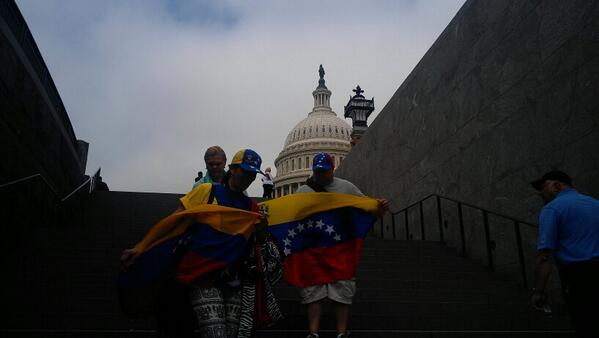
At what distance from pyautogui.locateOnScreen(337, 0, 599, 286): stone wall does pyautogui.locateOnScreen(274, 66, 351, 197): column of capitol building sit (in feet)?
197

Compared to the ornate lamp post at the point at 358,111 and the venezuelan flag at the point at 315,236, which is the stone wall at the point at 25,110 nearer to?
the venezuelan flag at the point at 315,236

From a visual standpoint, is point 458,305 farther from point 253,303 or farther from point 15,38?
point 15,38

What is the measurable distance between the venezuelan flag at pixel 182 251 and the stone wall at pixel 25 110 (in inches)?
193

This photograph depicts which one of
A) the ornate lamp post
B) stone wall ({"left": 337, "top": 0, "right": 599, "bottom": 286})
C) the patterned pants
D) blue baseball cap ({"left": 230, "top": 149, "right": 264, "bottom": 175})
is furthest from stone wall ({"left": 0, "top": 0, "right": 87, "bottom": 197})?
the ornate lamp post

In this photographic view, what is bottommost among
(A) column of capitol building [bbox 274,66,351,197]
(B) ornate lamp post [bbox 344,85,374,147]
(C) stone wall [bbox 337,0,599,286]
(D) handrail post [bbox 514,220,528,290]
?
(D) handrail post [bbox 514,220,528,290]

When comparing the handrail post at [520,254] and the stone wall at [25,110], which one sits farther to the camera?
the stone wall at [25,110]

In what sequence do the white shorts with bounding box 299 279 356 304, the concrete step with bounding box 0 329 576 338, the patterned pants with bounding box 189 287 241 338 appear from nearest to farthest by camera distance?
the patterned pants with bounding box 189 287 241 338, the white shorts with bounding box 299 279 356 304, the concrete step with bounding box 0 329 576 338

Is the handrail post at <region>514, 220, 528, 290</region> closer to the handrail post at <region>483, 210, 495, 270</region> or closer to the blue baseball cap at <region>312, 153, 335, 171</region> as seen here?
the handrail post at <region>483, 210, 495, 270</region>

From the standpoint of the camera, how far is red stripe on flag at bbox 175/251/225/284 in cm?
283

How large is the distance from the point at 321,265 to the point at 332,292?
233 mm

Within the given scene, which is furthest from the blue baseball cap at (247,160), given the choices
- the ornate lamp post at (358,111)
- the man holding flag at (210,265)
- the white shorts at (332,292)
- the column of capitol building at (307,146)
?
the column of capitol building at (307,146)

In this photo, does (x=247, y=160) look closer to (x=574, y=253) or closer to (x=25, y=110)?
(x=574, y=253)

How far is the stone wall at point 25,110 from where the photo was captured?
23.0ft

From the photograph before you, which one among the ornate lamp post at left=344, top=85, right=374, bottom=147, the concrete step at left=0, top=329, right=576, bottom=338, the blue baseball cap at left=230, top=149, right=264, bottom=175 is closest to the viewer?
the blue baseball cap at left=230, top=149, right=264, bottom=175
